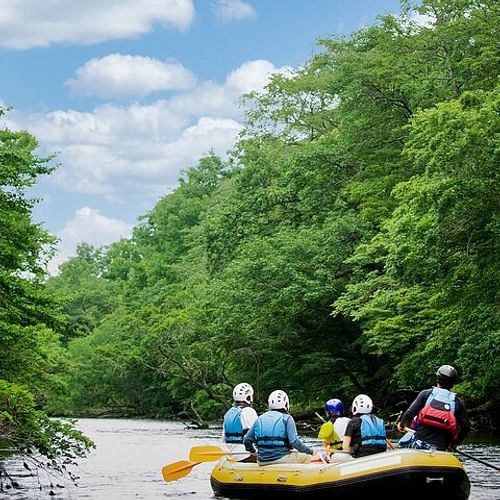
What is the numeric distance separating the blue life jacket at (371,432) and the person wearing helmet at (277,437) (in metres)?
0.80

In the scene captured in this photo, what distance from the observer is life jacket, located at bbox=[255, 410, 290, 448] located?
15.6 m

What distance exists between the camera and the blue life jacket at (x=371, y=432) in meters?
15.2

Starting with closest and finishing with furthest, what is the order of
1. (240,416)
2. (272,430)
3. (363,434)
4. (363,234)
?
(363,434) < (272,430) < (240,416) < (363,234)

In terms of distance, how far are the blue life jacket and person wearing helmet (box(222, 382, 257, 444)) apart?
1.95 m

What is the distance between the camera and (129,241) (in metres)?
103

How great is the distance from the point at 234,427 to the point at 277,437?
1799mm

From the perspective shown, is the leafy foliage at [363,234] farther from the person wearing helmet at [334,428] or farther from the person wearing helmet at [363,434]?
the person wearing helmet at [363,434]

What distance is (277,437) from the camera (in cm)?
1563

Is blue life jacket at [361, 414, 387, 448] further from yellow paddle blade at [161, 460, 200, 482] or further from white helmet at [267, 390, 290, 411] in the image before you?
yellow paddle blade at [161, 460, 200, 482]

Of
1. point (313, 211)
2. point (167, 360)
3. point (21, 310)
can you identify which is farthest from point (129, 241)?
point (21, 310)

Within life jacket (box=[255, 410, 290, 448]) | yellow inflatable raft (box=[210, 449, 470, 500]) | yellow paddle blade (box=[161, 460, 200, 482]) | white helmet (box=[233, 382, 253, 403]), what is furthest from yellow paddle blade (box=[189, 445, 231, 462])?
yellow inflatable raft (box=[210, 449, 470, 500])

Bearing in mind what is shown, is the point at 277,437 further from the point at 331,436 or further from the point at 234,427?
the point at 234,427

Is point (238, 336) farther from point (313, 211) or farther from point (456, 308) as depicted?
point (456, 308)

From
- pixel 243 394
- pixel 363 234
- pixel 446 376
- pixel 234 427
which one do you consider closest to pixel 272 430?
pixel 243 394
